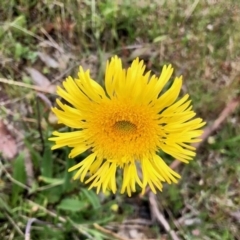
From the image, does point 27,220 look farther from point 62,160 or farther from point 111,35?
point 111,35

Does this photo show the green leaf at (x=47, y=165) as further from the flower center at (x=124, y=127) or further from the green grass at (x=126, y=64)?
the flower center at (x=124, y=127)

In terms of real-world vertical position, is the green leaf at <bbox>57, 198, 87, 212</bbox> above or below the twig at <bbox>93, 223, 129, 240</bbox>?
above

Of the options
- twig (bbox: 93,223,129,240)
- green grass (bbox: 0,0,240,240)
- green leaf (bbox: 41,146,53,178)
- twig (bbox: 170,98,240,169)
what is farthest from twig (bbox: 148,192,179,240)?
green leaf (bbox: 41,146,53,178)

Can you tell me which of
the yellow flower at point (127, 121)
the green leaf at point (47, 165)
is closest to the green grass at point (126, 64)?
the green leaf at point (47, 165)

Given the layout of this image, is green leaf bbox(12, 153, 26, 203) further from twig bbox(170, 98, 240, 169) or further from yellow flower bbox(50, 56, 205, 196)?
twig bbox(170, 98, 240, 169)

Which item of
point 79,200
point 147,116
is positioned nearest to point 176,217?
point 79,200

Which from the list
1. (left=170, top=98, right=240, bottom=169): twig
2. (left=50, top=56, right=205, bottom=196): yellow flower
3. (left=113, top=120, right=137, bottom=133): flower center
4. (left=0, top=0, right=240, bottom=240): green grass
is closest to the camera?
(left=50, top=56, right=205, bottom=196): yellow flower
